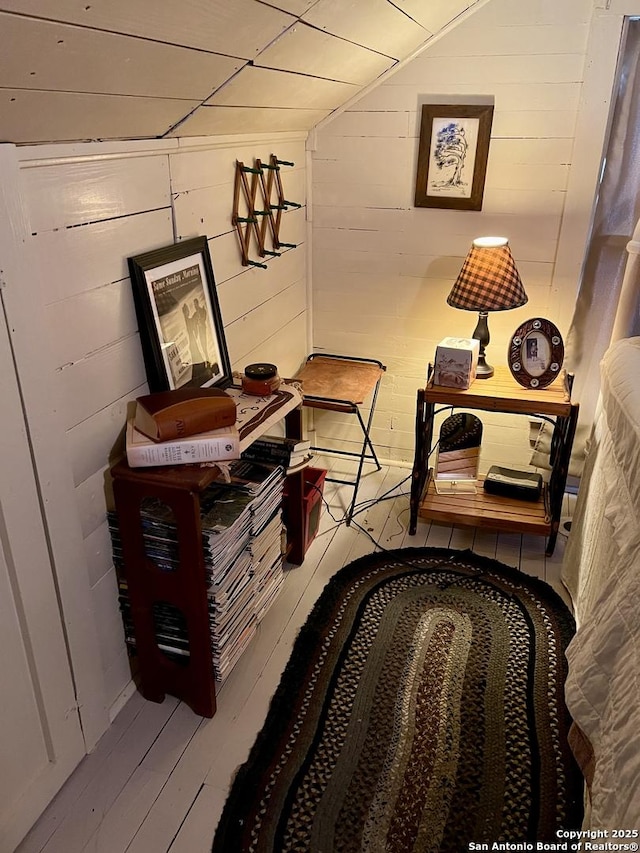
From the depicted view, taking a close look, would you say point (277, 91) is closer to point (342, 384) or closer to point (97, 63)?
point (97, 63)

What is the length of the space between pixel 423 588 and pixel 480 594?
191 mm

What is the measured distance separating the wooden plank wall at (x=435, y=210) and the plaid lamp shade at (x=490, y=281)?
0.97 ft

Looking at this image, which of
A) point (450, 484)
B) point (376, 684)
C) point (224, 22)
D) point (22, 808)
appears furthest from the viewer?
point (450, 484)

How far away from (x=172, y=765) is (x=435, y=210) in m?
2.14

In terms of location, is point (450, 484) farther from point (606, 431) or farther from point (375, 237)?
point (375, 237)

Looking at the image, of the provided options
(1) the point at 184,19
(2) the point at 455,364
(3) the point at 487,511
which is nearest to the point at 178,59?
(1) the point at 184,19

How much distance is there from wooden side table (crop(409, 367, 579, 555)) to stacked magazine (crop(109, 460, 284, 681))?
2.17 ft

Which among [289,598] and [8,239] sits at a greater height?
[8,239]

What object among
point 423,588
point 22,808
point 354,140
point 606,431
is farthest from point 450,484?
point 22,808

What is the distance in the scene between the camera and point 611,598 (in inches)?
57.7

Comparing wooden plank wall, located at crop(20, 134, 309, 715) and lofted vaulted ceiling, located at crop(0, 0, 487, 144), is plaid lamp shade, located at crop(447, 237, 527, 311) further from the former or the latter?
wooden plank wall, located at crop(20, 134, 309, 715)

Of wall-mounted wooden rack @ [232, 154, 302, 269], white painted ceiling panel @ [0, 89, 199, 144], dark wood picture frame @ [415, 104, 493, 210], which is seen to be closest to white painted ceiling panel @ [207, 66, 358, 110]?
white painted ceiling panel @ [0, 89, 199, 144]

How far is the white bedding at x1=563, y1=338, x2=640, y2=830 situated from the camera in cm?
117

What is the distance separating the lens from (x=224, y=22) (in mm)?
1213
